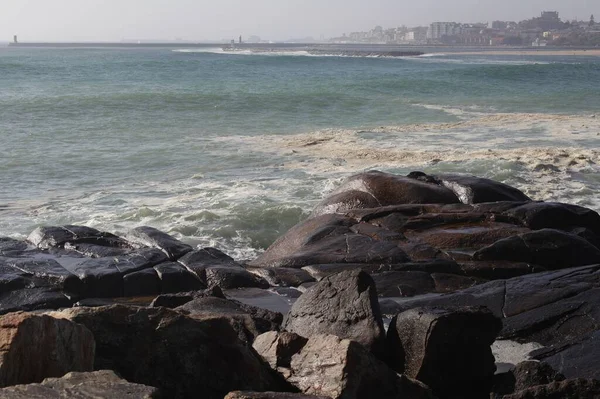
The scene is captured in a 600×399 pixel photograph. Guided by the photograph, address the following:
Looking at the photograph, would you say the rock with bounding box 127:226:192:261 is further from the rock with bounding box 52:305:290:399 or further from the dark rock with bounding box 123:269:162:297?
the rock with bounding box 52:305:290:399

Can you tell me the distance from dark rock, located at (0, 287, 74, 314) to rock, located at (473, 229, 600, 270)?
4.26 meters

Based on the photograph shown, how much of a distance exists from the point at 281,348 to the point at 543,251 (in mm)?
4514

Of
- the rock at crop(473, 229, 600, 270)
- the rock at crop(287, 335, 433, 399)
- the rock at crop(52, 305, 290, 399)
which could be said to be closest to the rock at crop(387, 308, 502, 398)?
the rock at crop(287, 335, 433, 399)

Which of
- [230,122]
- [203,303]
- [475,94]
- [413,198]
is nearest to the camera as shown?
[203,303]

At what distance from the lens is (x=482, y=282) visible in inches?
A: 342

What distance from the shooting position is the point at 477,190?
1144cm

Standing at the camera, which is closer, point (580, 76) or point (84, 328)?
point (84, 328)

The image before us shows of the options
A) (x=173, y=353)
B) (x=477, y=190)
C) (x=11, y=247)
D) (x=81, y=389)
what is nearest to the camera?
(x=81, y=389)

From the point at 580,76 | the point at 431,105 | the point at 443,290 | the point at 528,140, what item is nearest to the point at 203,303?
the point at 443,290

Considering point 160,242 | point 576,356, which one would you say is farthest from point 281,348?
point 160,242

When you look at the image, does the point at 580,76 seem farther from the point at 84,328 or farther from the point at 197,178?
the point at 84,328

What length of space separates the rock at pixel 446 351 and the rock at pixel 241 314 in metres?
1.02

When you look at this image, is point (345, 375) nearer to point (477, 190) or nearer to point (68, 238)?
point (68, 238)

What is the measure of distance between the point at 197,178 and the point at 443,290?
875cm
